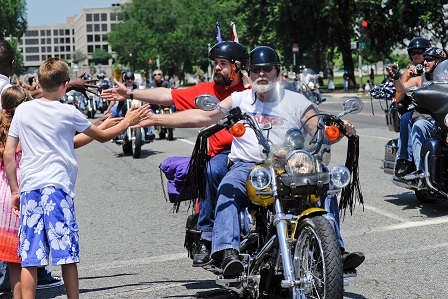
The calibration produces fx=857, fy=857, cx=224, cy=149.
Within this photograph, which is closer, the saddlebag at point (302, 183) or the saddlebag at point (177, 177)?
the saddlebag at point (302, 183)

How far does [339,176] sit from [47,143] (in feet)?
6.05

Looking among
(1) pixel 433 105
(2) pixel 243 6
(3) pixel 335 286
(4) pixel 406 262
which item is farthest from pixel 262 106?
(2) pixel 243 6

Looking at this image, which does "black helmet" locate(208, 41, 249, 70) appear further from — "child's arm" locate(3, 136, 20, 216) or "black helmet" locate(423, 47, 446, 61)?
"black helmet" locate(423, 47, 446, 61)

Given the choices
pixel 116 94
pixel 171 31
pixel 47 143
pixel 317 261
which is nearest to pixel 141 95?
pixel 116 94

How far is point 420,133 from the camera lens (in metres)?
9.73

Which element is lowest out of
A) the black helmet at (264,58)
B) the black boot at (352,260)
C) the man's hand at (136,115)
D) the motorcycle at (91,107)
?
A: the motorcycle at (91,107)

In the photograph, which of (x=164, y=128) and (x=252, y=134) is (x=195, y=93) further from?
(x=164, y=128)

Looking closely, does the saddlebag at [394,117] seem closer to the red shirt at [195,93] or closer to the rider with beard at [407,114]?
the rider with beard at [407,114]

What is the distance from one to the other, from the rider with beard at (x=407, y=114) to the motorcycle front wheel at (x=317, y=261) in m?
5.30

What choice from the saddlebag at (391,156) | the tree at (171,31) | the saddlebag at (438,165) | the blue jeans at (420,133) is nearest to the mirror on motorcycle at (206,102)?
the saddlebag at (438,165)

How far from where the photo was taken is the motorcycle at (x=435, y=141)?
8891 millimetres

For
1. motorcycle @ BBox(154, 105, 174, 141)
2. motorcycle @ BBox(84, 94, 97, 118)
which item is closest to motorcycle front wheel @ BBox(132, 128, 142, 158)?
motorcycle @ BBox(154, 105, 174, 141)

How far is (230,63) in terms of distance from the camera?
6664 mm

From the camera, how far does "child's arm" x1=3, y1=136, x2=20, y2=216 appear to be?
5641 mm
